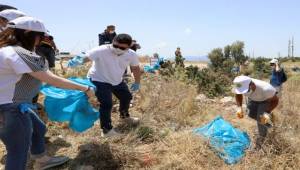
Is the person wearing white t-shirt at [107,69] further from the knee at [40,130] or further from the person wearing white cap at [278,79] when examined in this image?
the person wearing white cap at [278,79]

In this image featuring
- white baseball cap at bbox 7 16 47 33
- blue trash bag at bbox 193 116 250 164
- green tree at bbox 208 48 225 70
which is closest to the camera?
white baseball cap at bbox 7 16 47 33

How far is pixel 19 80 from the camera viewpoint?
265 cm

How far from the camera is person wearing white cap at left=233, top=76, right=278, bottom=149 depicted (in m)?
4.37

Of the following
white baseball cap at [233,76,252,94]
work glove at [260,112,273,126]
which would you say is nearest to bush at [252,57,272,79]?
work glove at [260,112,273,126]

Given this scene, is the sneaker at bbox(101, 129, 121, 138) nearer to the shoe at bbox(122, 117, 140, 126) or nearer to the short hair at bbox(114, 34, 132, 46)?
the shoe at bbox(122, 117, 140, 126)

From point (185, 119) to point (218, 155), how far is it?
1.71 meters

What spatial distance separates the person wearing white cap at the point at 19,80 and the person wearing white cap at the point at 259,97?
2.22 meters

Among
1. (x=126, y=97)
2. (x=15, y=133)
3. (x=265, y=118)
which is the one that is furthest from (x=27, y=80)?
(x=265, y=118)

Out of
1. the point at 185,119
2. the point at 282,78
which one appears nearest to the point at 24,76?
the point at 185,119

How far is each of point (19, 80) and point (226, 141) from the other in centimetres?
235

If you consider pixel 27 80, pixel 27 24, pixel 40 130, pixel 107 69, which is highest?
pixel 27 24

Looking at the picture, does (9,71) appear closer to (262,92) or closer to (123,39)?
Result: (123,39)

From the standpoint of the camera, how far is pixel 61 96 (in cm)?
404

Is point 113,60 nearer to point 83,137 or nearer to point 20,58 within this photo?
point 83,137
